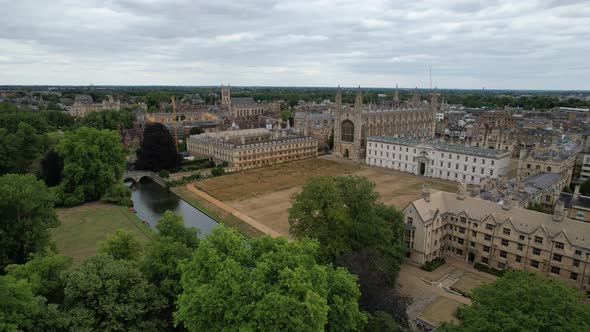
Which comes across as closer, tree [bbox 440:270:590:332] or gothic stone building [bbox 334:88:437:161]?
tree [bbox 440:270:590:332]

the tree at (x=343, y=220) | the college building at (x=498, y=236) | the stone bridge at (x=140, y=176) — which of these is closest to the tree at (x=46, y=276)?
the tree at (x=343, y=220)

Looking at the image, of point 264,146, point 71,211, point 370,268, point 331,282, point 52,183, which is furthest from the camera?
point 264,146

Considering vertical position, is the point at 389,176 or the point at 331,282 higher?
the point at 331,282

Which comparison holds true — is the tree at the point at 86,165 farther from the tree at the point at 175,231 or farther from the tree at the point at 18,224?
the tree at the point at 175,231

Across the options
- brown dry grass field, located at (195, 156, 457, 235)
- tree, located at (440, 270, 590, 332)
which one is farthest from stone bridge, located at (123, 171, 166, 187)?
tree, located at (440, 270, 590, 332)

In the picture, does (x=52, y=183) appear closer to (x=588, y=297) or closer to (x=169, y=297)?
(x=169, y=297)

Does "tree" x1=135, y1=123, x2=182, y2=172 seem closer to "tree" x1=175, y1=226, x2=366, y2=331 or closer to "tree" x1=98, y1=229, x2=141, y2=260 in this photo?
"tree" x1=98, y1=229, x2=141, y2=260

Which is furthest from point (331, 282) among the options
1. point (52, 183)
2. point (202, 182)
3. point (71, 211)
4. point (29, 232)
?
point (52, 183)
